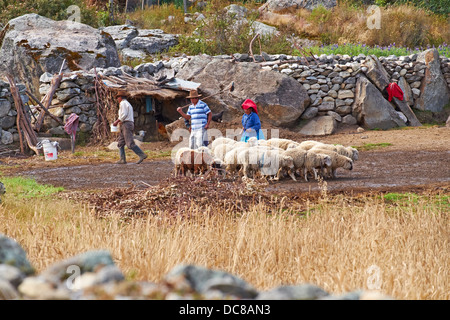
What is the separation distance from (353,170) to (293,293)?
8.55 m

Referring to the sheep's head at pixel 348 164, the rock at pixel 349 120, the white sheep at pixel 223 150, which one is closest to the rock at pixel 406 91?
the rock at pixel 349 120

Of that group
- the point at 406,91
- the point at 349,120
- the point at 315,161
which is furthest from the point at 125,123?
the point at 406,91

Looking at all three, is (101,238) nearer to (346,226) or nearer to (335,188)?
(346,226)

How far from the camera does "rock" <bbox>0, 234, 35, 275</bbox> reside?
261cm

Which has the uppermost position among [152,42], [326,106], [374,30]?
[374,30]

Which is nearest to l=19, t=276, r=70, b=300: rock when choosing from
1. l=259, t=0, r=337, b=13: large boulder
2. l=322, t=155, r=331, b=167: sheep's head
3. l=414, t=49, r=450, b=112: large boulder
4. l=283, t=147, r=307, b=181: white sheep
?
l=283, t=147, r=307, b=181: white sheep

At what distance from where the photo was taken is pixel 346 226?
18.2 feet

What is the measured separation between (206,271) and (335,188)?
6.41 metres

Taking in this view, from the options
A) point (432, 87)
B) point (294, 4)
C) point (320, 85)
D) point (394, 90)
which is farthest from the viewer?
point (294, 4)

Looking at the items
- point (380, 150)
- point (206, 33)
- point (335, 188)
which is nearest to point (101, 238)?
Result: point (335, 188)

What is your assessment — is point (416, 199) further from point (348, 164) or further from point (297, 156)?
point (297, 156)

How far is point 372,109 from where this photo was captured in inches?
692

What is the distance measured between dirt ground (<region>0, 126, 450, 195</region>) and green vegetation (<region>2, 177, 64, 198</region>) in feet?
1.28

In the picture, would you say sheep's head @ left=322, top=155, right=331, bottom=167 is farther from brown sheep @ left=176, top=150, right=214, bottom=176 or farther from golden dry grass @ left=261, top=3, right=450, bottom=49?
golden dry grass @ left=261, top=3, right=450, bottom=49
